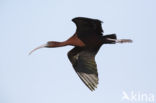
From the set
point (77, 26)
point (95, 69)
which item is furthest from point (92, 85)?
point (77, 26)

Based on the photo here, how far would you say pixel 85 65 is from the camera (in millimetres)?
21828

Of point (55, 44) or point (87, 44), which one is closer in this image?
point (87, 44)

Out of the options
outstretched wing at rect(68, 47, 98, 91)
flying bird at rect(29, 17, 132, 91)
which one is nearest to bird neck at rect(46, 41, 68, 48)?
flying bird at rect(29, 17, 132, 91)

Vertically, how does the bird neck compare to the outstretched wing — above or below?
above

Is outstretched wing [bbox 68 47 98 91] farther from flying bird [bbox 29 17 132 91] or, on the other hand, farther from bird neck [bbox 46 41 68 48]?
bird neck [bbox 46 41 68 48]

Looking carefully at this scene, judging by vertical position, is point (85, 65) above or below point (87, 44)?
below

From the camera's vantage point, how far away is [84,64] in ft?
71.8

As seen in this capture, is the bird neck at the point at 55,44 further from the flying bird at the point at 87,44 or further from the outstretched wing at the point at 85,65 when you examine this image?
the outstretched wing at the point at 85,65

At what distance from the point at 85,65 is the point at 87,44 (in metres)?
0.74

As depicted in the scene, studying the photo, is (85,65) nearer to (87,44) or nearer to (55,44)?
(87,44)

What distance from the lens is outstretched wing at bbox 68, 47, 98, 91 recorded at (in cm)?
2127

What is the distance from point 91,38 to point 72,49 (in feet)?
3.47

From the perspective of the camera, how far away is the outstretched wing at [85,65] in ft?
69.8

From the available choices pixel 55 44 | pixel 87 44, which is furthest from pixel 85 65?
pixel 55 44
